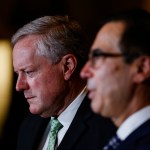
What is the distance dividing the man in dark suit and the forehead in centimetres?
75

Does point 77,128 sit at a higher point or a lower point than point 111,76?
lower

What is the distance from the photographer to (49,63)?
2812 millimetres

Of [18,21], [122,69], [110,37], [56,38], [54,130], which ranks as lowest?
[18,21]

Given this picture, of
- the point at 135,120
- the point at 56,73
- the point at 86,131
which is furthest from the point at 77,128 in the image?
the point at 135,120

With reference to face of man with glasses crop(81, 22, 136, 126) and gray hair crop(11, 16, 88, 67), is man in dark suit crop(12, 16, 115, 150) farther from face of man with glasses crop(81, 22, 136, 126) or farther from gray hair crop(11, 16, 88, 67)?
face of man with glasses crop(81, 22, 136, 126)

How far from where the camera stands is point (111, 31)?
2.05 meters

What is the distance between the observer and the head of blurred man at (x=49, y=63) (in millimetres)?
2787

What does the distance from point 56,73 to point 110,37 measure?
32.8 inches

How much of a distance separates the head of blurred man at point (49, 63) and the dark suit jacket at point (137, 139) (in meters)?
0.88

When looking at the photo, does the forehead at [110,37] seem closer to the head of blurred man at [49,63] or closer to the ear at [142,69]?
the ear at [142,69]

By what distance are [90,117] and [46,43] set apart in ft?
1.50

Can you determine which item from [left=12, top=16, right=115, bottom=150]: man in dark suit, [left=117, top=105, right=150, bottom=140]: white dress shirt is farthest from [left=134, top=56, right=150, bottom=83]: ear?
[left=12, top=16, right=115, bottom=150]: man in dark suit

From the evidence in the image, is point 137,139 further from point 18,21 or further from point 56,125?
point 18,21

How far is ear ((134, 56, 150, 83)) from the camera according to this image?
196 cm
